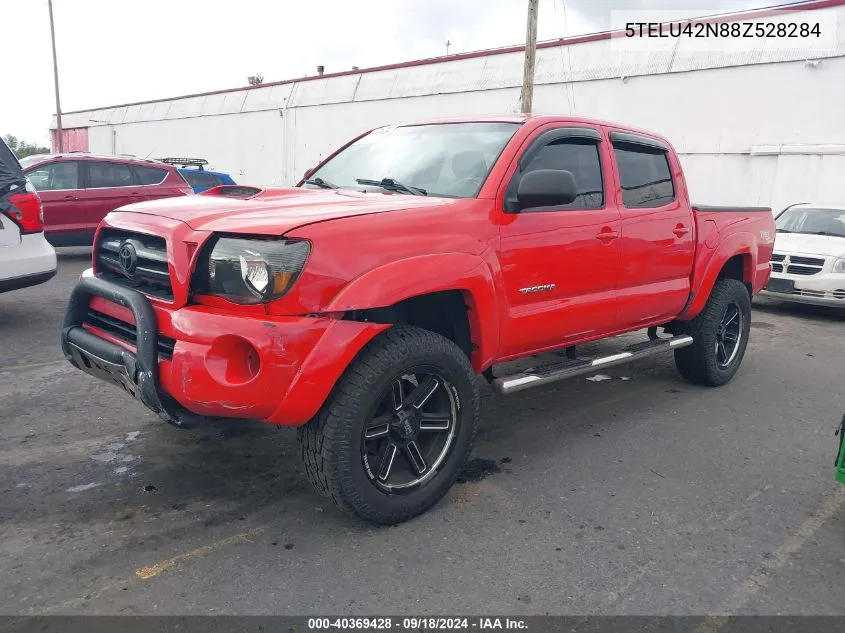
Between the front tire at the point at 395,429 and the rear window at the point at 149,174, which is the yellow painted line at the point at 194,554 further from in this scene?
the rear window at the point at 149,174

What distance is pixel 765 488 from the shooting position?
3709 millimetres

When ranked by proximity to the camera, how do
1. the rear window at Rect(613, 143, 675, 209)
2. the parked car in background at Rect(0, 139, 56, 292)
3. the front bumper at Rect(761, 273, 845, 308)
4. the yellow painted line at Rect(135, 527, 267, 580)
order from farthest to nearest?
the front bumper at Rect(761, 273, 845, 308)
the parked car in background at Rect(0, 139, 56, 292)
the rear window at Rect(613, 143, 675, 209)
the yellow painted line at Rect(135, 527, 267, 580)

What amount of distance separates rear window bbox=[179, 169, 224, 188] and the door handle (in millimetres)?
12378

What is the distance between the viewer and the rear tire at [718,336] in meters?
5.36

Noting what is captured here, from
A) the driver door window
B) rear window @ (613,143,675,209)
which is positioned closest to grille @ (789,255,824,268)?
rear window @ (613,143,675,209)

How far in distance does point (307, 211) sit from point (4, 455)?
2.23 meters

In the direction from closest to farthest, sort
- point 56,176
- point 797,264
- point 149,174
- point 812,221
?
point 797,264, point 812,221, point 56,176, point 149,174

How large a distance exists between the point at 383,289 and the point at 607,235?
5.94 feet

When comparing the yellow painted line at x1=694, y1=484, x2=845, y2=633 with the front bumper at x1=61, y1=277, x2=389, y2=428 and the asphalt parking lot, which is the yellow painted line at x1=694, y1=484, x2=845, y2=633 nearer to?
the asphalt parking lot

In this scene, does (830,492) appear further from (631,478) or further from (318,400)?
(318,400)

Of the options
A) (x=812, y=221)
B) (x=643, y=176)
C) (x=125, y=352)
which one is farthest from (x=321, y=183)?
(x=812, y=221)

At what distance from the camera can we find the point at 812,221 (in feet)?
33.7

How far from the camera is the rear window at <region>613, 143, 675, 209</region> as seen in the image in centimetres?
453

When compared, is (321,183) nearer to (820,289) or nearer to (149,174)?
(820,289)
